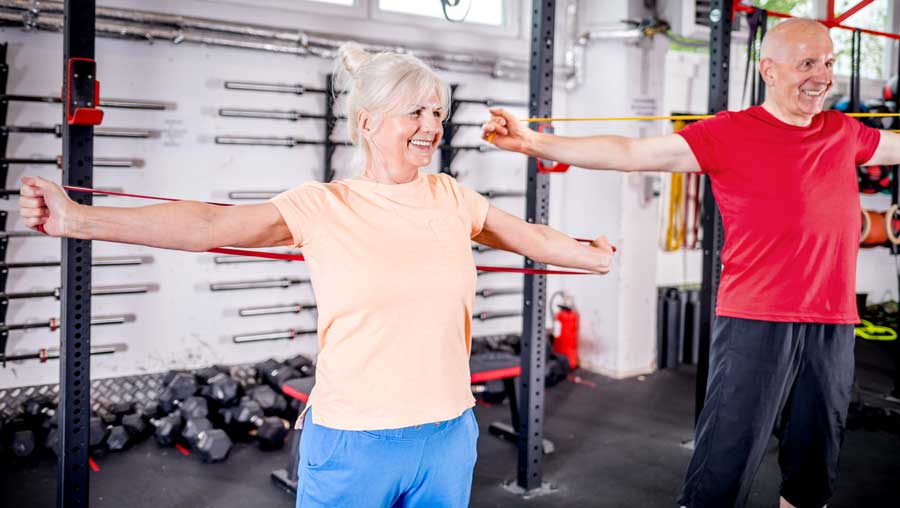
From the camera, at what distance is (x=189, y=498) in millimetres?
3137

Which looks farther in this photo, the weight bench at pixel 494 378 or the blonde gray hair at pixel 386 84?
the weight bench at pixel 494 378

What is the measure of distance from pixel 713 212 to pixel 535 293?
1099 millimetres

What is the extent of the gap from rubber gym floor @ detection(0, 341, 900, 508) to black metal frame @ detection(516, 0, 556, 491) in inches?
7.7

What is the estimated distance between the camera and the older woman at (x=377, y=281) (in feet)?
4.40

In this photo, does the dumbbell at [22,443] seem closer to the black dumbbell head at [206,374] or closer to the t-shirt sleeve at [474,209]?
the black dumbbell head at [206,374]

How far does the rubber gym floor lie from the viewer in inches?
123

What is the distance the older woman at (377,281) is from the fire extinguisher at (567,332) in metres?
3.98

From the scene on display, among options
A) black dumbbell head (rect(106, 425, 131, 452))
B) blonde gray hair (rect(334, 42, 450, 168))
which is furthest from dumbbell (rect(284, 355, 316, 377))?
blonde gray hair (rect(334, 42, 450, 168))

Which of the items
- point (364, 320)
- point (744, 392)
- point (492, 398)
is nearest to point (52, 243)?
point (492, 398)

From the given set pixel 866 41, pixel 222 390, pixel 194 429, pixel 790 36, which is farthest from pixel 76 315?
pixel 866 41

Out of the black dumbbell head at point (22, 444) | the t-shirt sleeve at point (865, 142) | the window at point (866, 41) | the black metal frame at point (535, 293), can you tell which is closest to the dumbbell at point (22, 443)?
the black dumbbell head at point (22, 444)

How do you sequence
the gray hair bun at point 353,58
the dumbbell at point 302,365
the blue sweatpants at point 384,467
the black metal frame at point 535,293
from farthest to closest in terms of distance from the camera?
the dumbbell at point 302,365
the black metal frame at point 535,293
the gray hair bun at point 353,58
the blue sweatpants at point 384,467

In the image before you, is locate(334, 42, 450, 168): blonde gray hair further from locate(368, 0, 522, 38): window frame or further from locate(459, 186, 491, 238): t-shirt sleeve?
locate(368, 0, 522, 38): window frame

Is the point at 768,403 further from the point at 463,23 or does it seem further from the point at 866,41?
the point at 866,41
